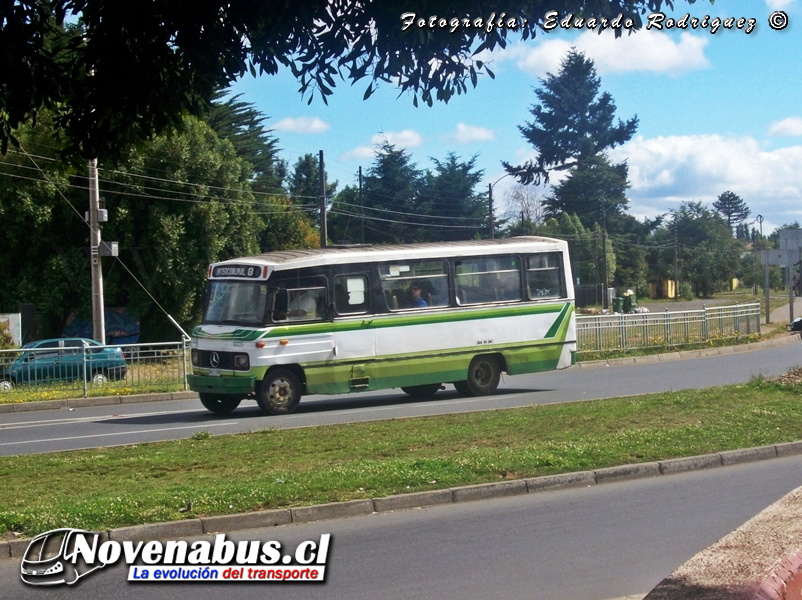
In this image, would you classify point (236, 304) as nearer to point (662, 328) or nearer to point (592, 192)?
point (662, 328)

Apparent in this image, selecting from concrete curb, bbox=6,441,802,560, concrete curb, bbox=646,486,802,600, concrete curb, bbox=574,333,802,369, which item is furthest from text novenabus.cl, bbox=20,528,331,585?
concrete curb, bbox=574,333,802,369

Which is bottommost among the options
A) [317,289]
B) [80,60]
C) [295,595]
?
[295,595]

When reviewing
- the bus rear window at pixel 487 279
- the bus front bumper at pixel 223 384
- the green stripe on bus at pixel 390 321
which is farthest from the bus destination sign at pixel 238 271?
the bus rear window at pixel 487 279

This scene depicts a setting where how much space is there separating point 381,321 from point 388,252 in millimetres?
1417

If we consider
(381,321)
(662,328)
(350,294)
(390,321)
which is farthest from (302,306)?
(662,328)

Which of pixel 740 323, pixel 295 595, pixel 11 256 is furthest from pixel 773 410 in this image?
pixel 11 256

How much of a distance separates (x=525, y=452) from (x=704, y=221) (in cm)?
8358

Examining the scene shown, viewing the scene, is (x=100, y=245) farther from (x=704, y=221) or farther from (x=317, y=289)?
(x=704, y=221)

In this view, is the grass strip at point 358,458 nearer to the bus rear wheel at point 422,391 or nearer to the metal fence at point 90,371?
the bus rear wheel at point 422,391

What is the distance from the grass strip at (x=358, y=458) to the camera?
8469 mm

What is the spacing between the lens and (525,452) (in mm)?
10656

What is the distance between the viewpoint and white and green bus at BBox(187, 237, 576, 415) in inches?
685

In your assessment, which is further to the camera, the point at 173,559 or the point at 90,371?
the point at 90,371

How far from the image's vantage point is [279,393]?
57.0 feet
